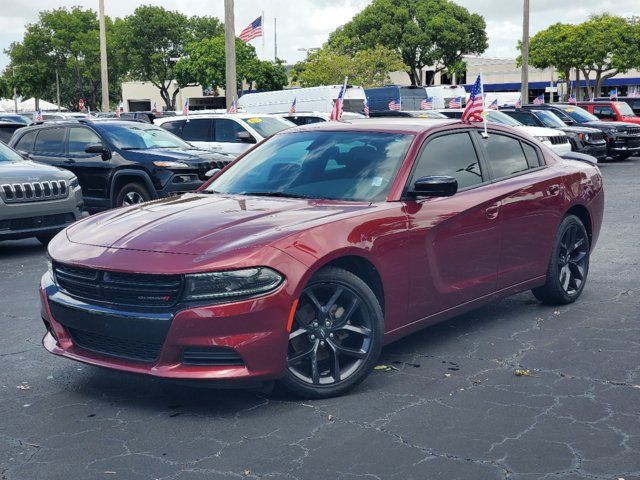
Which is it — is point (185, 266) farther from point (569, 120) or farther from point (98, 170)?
point (569, 120)

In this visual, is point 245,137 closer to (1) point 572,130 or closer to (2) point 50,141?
(2) point 50,141

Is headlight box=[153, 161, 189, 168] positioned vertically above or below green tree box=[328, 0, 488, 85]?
below

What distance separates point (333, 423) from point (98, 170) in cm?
969

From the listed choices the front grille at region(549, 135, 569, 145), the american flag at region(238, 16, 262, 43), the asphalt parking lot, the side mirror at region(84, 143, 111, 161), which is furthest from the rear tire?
the american flag at region(238, 16, 262, 43)

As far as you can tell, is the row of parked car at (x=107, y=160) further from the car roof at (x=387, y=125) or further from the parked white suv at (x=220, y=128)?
the car roof at (x=387, y=125)

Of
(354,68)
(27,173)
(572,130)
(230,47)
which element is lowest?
(27,173)

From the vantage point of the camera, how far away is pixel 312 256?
4.69 metres

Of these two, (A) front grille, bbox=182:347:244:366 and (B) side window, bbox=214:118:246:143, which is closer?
(A) front grille, bbox=182:347:244:366

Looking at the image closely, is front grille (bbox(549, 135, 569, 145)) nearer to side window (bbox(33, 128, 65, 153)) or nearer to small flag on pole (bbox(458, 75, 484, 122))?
side window (bbox(33, 128, 65, 153))

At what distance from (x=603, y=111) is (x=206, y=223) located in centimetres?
2645

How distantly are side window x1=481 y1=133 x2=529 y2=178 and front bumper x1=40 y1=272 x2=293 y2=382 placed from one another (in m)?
2.50

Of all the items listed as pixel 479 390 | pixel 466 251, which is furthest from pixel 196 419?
pixel 466 251

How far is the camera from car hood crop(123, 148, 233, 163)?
513 inches

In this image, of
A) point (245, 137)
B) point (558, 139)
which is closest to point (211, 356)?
point (245, 137)
